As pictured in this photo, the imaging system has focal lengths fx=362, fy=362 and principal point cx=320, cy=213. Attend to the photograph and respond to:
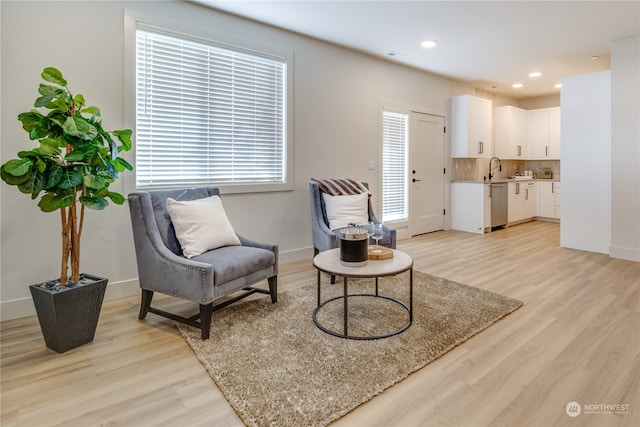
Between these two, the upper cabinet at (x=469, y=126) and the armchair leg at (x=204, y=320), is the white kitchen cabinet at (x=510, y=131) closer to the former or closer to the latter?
the upper cabinet at (x=469, y=126)

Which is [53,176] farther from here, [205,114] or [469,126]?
[469,126]

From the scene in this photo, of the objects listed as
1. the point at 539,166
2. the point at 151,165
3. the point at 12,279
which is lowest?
the point at 12,279

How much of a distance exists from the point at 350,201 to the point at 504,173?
5.39 metres

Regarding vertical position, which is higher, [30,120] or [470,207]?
[30,120]

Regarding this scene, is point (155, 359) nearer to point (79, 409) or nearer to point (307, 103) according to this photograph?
point (79, 409)

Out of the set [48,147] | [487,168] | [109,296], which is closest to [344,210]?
[109,296]

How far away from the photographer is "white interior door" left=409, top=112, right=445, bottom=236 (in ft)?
18.5

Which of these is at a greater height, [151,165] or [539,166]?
[539,166]

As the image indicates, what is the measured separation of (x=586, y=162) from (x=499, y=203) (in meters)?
1.70

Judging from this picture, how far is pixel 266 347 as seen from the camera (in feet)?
7.01

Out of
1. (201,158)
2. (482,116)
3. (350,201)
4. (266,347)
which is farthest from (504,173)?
(266,347)

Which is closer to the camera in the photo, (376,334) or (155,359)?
(155,359)

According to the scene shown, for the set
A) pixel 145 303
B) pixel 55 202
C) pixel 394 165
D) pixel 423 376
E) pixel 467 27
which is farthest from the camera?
pixel 394 165

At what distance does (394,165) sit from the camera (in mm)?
5398
